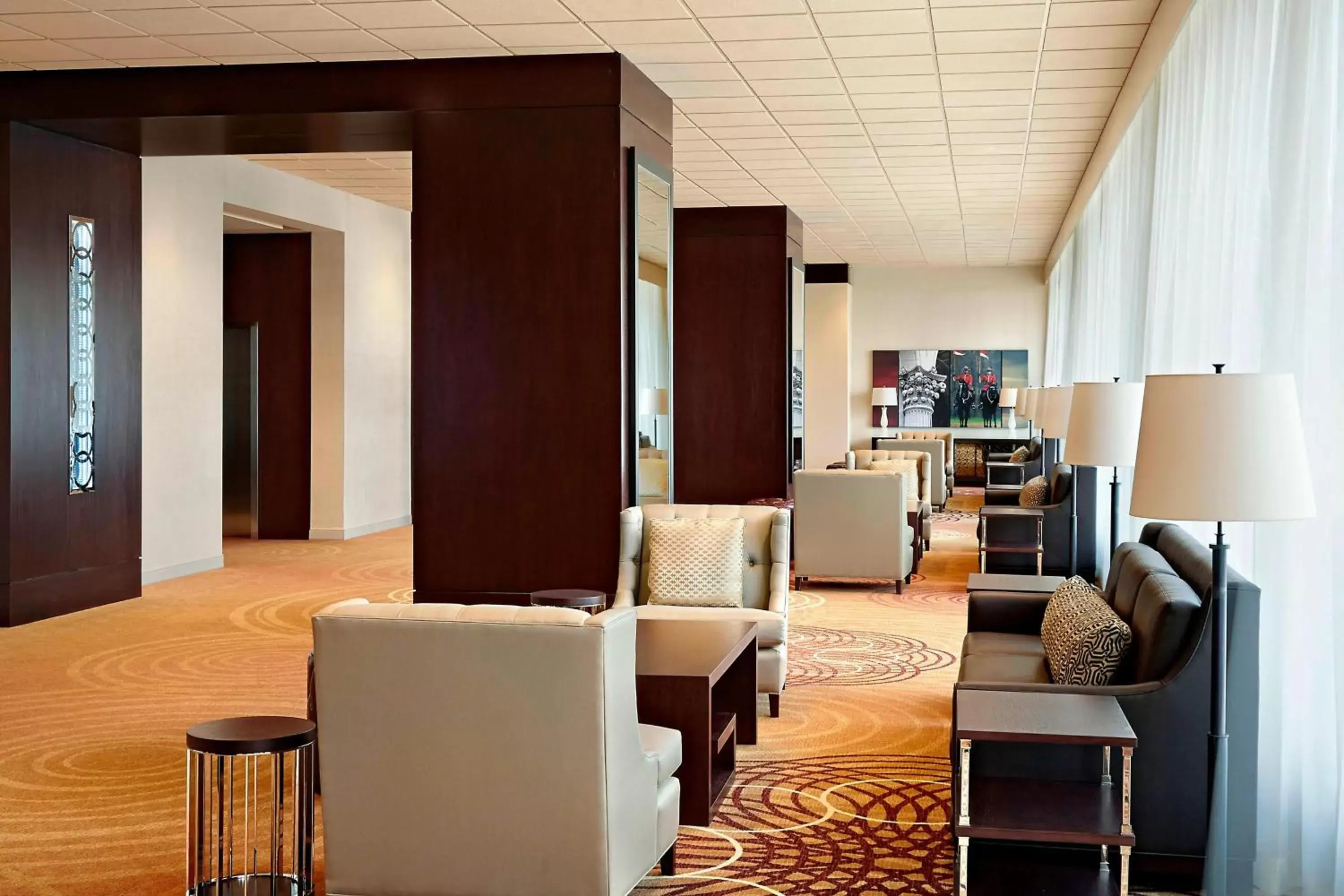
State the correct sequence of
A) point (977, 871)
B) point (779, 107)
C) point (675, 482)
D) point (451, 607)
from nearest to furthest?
1. point (451, 607)
2. point (977, 871)
3. point (779, 107)
4. point (675, 482)

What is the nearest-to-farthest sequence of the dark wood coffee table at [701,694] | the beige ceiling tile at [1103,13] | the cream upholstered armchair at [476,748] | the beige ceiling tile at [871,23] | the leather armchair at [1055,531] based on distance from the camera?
the cream upholstered armchair at [476,748], the dark wood coffee table at [701,694], the beige ceiling tile at [1103,13], the beige ceiling tile at [871,23], the leather armchair at [1055,531]

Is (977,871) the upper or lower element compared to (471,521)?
lower

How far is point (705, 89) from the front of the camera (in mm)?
8430

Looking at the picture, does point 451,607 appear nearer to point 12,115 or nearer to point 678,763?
point 678,763

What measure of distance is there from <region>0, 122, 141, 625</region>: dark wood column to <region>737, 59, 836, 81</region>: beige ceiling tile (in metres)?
4.49

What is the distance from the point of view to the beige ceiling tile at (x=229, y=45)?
23.8 feet

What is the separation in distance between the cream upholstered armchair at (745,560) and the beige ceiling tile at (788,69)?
282 cm

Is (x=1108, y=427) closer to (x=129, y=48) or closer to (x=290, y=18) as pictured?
(x=290, y=18)

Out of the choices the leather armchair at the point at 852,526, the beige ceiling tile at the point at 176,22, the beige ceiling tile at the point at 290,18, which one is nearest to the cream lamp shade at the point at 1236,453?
the beige ceiling tile at the point at 290,18

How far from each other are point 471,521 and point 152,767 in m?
2.83

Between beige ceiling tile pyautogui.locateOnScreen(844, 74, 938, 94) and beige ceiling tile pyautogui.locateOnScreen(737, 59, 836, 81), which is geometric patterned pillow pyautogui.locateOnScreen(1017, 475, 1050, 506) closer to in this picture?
beige ceiling tile pyautogui.locateOnScreen(844, 74, 938, 94)

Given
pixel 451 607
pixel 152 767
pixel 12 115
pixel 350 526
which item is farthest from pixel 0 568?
pixel 451 607

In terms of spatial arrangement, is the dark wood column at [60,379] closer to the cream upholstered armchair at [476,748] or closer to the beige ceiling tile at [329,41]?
the beige ceiling tile at [329,41]

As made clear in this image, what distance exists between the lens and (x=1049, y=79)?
26.8 ft
